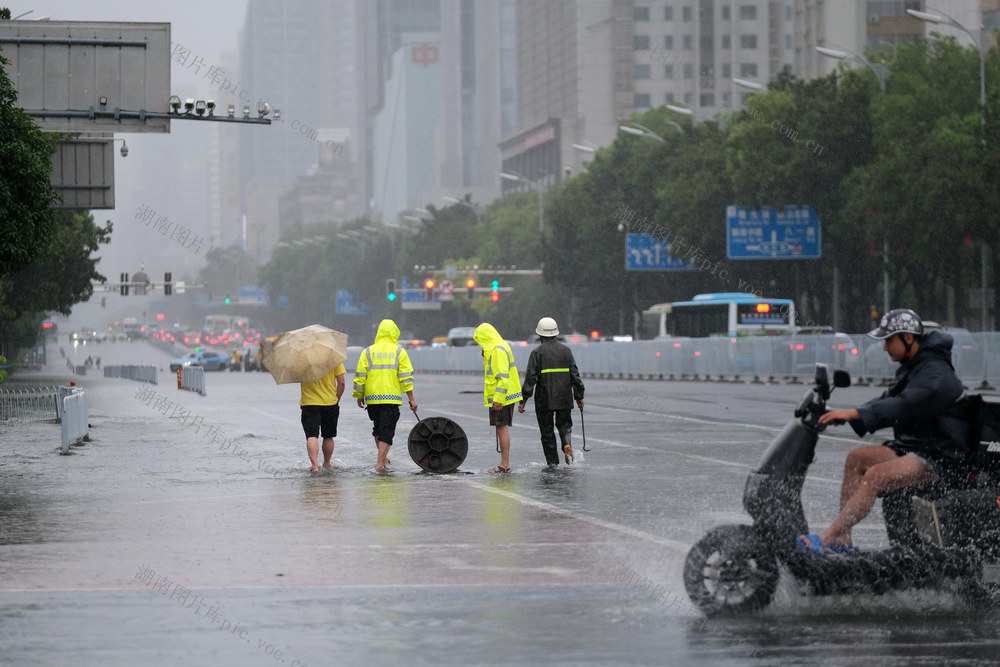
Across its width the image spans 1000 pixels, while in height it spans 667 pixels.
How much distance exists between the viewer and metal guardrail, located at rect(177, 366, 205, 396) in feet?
173

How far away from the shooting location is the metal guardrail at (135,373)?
76.8m

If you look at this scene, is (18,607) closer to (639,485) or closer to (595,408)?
(639,485)

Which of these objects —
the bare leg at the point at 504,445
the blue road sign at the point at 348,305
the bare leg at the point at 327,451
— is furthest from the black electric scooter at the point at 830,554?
the blue road sign at the point at 348,305

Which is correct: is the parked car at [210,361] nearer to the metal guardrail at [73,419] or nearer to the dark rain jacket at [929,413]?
the metal guardrail at [73,419]

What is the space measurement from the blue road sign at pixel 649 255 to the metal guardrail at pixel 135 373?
20860 mm

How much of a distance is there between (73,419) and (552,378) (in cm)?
881

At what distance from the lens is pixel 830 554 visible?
8.56 metres

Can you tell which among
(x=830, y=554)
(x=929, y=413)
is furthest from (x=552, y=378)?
(x=830, y=554)

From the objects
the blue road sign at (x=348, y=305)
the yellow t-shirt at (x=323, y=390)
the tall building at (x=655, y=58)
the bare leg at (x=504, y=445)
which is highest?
the tall building at (x=655, y=58)

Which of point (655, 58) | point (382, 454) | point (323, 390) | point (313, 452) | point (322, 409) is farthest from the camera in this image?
point (655, 58)

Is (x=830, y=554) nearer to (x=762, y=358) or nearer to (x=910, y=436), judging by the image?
(x=910, y=436)

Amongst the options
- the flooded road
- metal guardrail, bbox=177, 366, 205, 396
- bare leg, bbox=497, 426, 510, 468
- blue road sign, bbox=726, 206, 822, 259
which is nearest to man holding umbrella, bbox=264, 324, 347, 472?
the flooded road

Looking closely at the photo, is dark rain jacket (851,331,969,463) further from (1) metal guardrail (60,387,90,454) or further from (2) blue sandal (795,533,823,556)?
(1) metal guardrail (60,387,90,454)

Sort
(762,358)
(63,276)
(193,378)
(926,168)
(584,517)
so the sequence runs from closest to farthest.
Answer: (584,517), (926,168), (762,358), (193,378), (63,276)
